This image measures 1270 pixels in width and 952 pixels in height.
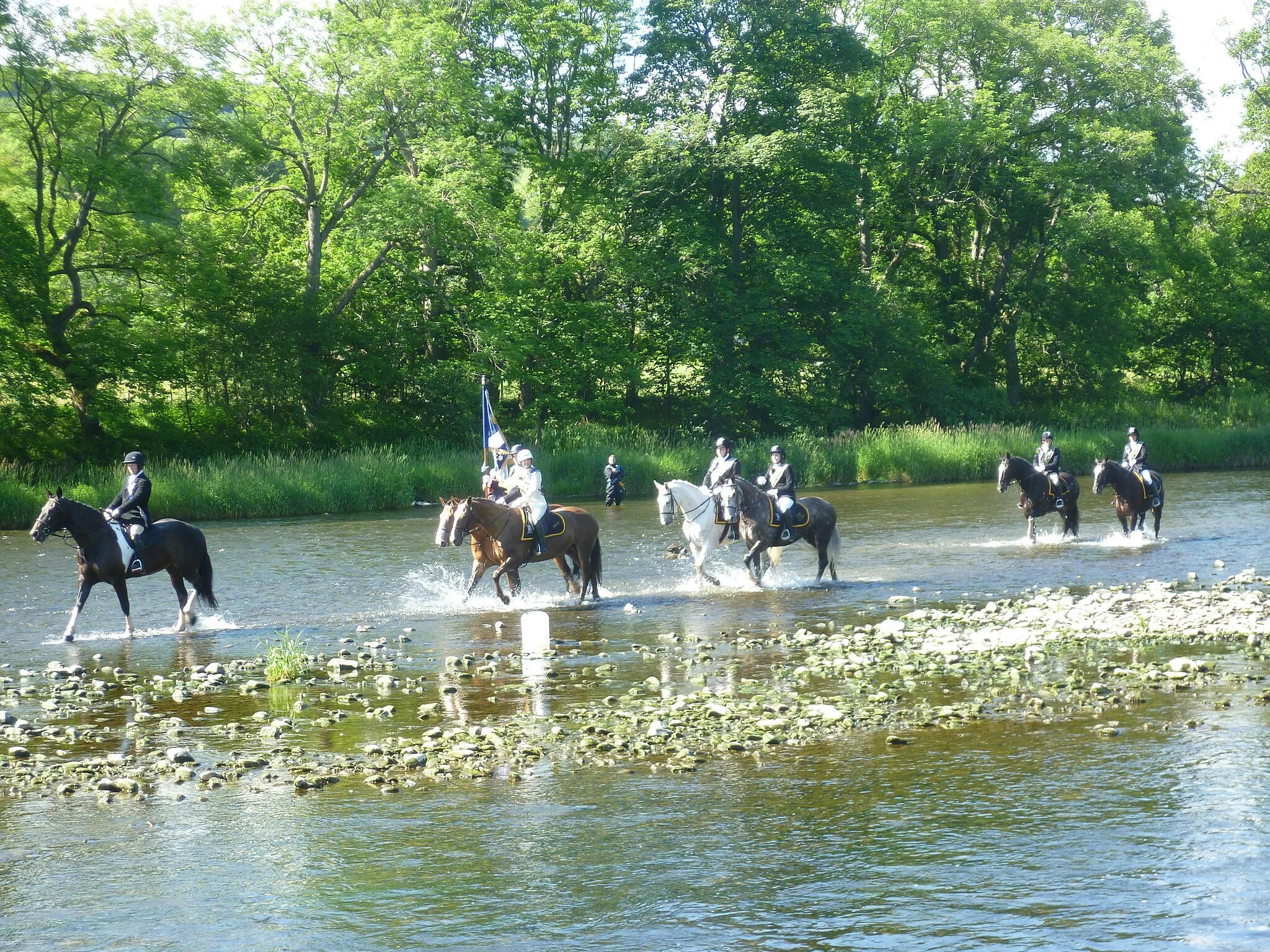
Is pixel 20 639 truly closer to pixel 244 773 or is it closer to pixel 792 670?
pixel 244 773

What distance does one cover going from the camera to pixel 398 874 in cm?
796

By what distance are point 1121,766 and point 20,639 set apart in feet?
48.1

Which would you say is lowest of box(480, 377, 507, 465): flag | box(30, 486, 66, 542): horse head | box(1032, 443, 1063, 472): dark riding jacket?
box(30, 486, 66, 542): horse head

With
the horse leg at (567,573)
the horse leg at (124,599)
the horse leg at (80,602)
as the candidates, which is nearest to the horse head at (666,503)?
the horse leg at (567,573)

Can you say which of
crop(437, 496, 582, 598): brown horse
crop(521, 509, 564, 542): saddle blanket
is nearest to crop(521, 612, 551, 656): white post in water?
crop(437, 496, 582, 598): brown horse

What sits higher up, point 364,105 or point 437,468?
point 364,105

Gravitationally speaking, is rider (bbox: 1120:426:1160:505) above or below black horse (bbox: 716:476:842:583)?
above

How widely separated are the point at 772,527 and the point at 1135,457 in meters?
11.2

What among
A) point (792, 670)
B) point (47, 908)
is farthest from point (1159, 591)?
point (47, 908)

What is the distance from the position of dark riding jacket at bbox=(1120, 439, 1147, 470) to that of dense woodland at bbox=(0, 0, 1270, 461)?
2720cm

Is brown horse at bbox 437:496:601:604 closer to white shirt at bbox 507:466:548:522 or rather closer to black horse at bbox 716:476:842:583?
white shirt at bbox 507:466:548:522

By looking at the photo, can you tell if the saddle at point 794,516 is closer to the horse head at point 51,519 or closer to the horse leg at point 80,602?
the horse leg at point 80,602

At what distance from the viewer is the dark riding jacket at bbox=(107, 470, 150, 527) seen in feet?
58.3

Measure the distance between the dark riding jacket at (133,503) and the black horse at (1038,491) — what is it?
672 inches
